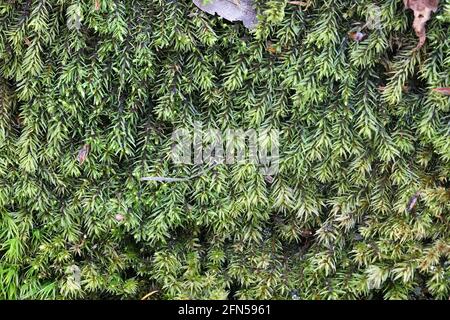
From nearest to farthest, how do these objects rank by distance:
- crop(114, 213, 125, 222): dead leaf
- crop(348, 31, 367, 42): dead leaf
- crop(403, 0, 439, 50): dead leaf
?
crop(403, 0, 439, 50): dead leaf
crop(348, 31, 367, 42): dead leaf
crop(114, 213, 125, 222): dead leaf

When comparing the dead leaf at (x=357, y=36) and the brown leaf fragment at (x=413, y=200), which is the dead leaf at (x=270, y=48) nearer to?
the dead leaf at (x=357, y=36)

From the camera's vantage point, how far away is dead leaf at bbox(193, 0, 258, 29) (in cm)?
195

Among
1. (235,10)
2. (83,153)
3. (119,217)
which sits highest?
(235,10)

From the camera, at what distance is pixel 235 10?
1962mm

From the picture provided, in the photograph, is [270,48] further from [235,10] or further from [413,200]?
[413,200]

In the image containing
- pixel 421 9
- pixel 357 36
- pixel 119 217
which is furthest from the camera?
pixel 119 217

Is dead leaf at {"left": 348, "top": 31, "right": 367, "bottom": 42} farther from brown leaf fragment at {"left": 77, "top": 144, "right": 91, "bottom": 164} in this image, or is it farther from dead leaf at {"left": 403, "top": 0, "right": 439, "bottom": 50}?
brown leaf fragment at {"left": 77, "top": 144, "right": 91, "bottom": 164}

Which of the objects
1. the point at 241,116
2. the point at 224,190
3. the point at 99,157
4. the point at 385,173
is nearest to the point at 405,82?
the point at 385,173

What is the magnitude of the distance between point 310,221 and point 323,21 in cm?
83

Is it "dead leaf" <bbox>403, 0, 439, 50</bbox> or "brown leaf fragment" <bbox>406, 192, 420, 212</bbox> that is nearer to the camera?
"dead leaf" <bbox>403, 0, 439, 50</bbox>

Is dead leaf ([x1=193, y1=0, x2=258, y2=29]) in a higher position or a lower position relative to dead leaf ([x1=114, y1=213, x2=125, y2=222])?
higher

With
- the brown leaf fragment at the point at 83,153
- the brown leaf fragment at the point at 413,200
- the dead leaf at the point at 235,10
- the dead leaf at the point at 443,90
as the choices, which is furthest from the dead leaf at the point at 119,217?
the dead leaf at the point at 443,90

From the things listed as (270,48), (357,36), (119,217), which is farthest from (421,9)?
(119,217)

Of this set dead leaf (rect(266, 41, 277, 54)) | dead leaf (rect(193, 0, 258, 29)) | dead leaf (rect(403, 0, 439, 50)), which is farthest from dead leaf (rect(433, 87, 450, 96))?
dead leaf (rect(193, 0, 258, 29))
